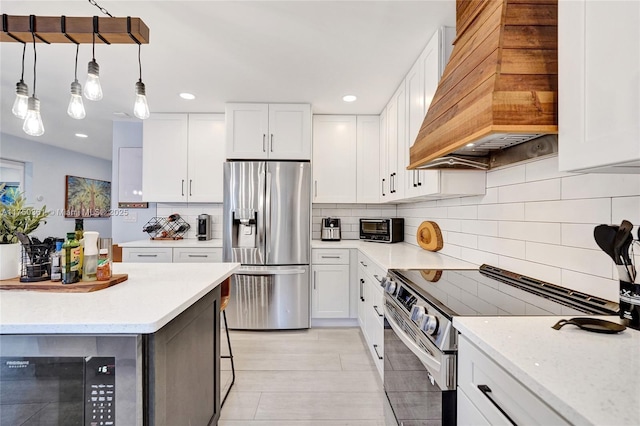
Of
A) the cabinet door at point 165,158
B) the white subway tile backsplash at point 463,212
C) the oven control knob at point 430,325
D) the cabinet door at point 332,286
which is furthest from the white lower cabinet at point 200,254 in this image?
the oven control knob at point 430,325

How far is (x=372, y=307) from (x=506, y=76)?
5.99 feet

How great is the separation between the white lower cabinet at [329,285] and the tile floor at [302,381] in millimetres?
249

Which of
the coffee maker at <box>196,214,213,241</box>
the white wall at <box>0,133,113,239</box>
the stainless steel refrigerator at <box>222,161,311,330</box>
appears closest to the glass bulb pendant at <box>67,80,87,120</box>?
the stainless steel refrigerator at <box>222,161,311,330</box>

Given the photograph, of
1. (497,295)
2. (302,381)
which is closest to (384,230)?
(302,381)

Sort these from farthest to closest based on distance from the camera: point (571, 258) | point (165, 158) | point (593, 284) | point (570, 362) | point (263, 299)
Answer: point (165, 158) → point (263, 299) → point (571, 258) → point (593, 284) → point (570, 362)

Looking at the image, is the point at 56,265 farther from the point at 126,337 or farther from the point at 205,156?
the point at 205,156

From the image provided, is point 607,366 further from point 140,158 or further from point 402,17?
point 140,158

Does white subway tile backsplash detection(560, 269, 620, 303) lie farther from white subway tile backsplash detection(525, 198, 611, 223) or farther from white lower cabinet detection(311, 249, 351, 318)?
white lower cabinet detection(311, 249, 351, 318)

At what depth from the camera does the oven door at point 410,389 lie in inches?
39.6

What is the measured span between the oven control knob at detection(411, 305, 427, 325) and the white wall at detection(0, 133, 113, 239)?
596cm

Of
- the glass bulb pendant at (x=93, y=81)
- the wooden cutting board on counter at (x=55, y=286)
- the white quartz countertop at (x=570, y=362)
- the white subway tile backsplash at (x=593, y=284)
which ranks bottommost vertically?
the white quartz countertop at (x=570, y=362)

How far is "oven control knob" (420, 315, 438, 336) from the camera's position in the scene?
107 centimetres

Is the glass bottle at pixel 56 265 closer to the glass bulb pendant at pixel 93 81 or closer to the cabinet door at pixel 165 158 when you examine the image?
the glass bulb pendant at pixel 93 81

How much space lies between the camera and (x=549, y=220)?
1392mm
